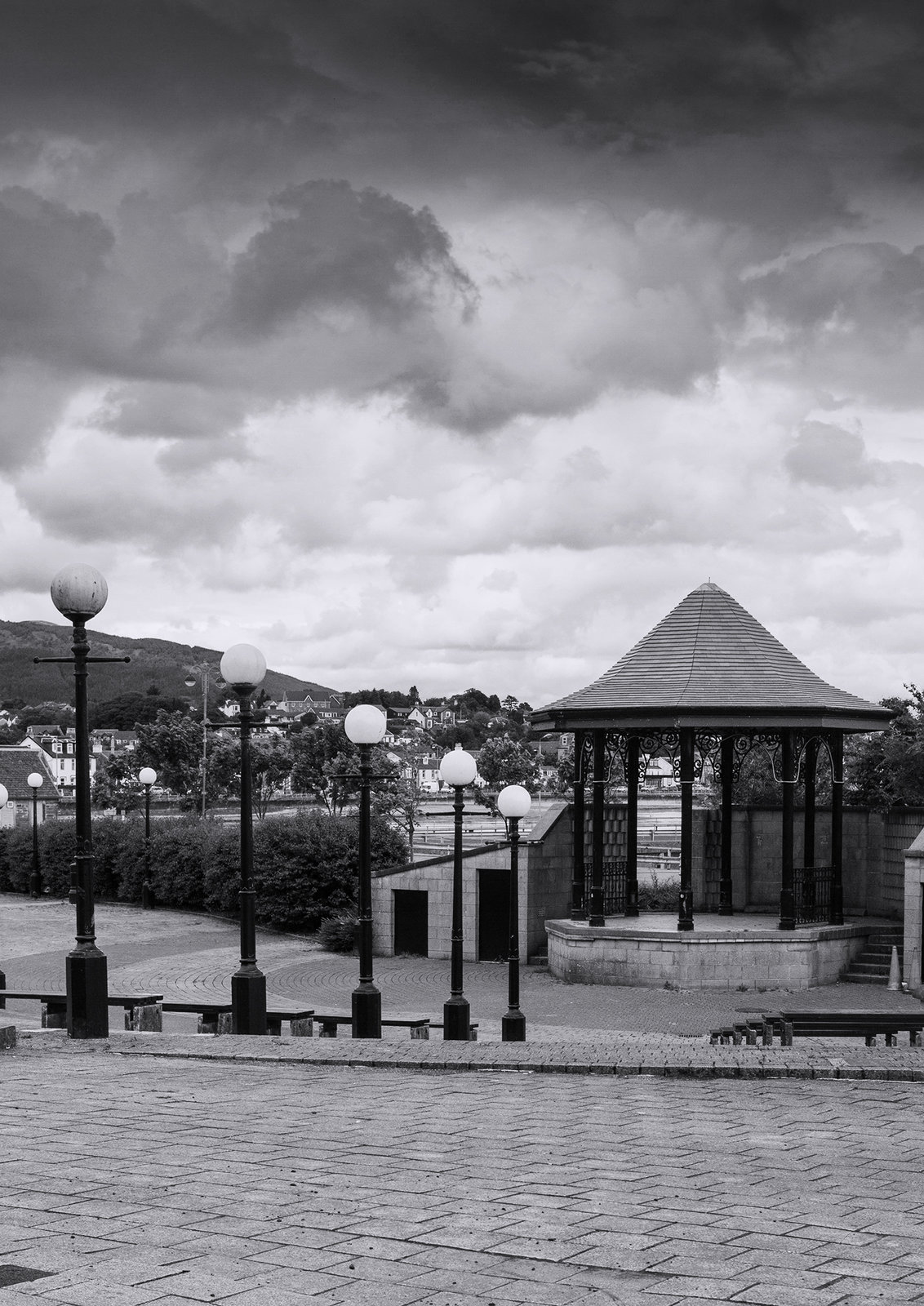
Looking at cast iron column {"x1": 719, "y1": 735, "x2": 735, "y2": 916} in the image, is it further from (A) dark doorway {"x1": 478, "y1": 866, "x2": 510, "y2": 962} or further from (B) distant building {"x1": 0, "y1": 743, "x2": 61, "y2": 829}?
(B) distant building {"x1": 0, "y1": 743, "x2": 61, "y2": 829}

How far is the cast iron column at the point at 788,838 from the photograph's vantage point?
2264cm

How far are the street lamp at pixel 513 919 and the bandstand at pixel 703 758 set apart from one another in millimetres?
6219

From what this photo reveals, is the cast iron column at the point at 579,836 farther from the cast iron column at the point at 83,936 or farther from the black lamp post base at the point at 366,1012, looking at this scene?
the cast iron column at the point at 83,936

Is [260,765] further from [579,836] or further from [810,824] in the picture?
[810,824]

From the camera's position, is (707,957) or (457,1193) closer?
(457,1193)

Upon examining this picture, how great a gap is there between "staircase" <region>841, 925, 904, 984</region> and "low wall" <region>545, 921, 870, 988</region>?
411mm

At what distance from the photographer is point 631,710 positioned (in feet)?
75.4

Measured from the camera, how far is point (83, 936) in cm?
1259

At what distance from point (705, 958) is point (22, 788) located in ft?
144

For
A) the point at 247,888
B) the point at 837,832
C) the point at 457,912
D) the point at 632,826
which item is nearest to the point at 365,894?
the point at 247,888

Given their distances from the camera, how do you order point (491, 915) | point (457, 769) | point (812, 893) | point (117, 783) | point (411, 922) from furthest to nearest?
point (117, 783) < point (411, 922) < point (491, 915) < point (812, 893) < point (457, 769)

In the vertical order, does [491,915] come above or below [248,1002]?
below

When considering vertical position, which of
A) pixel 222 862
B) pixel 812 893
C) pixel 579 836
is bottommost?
pixel 222 862

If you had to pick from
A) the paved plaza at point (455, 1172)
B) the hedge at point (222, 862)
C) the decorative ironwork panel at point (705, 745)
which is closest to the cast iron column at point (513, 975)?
the paved plaza at point (455, 1172)
